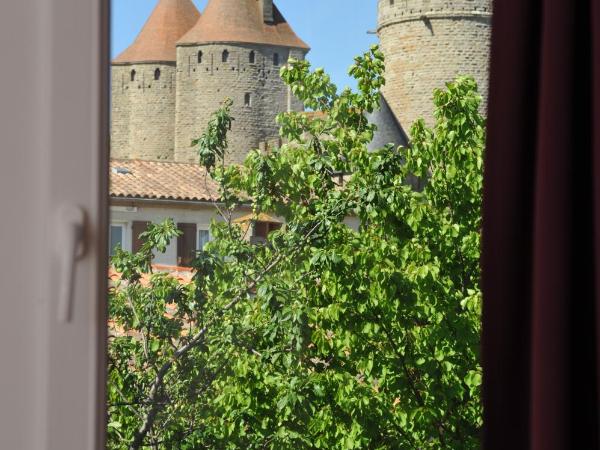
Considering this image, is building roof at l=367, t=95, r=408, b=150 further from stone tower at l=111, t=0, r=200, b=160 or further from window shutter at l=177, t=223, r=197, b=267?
window shutter at l=177, t=223, r=197, b=267

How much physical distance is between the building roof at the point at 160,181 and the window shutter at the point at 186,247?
0.25 feet

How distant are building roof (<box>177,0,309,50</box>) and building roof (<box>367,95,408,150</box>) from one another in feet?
0.97

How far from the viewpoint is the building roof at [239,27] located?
1998 mm

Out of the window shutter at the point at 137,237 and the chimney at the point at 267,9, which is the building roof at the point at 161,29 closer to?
the chimney at the point at 267,9

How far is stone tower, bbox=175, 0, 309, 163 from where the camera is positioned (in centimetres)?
217

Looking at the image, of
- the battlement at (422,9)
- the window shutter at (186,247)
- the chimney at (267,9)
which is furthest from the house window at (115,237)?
the battlement at (422,9)

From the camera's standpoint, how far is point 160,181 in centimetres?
201

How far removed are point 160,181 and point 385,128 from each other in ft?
3.05

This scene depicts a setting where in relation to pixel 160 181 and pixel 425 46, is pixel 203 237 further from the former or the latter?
pixel 425 46

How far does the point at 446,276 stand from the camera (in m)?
2.89
